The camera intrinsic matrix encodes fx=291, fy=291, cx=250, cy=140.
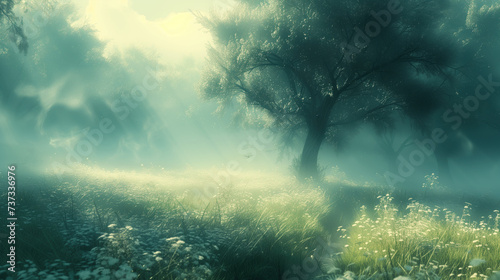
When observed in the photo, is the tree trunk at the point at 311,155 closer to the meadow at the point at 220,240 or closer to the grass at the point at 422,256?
the meadow at the point at 220,240

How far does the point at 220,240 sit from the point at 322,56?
1049cm

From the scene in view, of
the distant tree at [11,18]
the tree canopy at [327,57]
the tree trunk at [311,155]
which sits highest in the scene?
the tree canopy at [327,57]

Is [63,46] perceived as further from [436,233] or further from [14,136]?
[436,233]

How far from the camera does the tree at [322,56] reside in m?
12.9

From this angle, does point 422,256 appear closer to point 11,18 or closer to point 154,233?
point 154,233

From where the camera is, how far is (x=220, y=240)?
6320mm

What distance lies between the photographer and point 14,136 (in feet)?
89.2

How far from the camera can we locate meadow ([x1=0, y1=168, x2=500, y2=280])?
4.88 metres

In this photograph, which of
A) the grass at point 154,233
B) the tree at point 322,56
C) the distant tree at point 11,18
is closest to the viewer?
the grass at point 154,233

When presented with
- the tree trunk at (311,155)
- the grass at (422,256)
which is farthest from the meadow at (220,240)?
the tree trunk at (311,155)

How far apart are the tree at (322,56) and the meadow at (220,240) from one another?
22.5ft

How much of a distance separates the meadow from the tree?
270 inches

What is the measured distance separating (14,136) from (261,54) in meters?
26.3

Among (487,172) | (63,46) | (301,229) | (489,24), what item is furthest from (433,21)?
(63,46)
